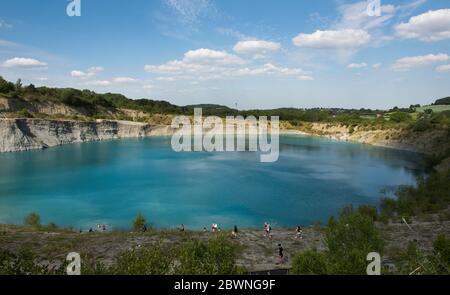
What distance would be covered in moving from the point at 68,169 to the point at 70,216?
3292cm

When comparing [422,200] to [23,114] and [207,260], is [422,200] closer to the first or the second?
[207,260]

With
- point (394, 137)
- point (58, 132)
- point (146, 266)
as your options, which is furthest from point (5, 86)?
point (146, 266)

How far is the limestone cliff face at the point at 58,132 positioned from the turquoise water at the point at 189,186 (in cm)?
635

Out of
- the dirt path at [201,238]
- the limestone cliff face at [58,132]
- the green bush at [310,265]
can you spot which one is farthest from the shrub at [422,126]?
the green bush at [310,265]

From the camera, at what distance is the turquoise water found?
44531mm

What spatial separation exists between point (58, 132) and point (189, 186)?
7171 centimetres

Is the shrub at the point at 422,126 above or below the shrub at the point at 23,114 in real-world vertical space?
below

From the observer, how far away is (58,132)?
4614 inches

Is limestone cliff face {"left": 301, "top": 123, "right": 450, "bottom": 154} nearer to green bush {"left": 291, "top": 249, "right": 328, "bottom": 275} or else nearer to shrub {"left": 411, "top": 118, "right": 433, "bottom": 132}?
shrub {"left": 411, "top": 118, "right": 433, "bottom": 132}

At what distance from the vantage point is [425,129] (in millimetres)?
114125

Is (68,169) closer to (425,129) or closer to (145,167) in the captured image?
(145,167)

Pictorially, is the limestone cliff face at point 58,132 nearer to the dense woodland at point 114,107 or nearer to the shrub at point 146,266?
the dense woodland at point 114,107

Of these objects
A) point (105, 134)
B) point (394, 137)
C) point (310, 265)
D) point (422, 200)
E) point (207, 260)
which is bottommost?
point (422, 200)

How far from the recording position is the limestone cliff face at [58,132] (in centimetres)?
9800
